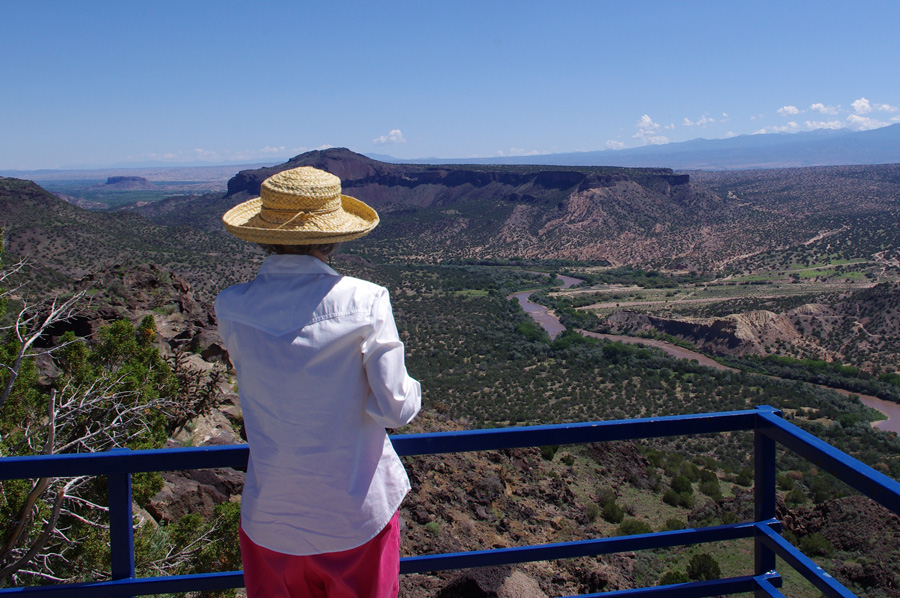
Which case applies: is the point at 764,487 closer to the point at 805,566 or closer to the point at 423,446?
the point at 805,566

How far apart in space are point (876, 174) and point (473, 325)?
129 metres

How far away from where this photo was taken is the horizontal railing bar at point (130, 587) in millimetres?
2268

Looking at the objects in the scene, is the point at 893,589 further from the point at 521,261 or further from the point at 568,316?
the point at 521,261

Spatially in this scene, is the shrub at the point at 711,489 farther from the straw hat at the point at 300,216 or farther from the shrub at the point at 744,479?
the straw hat at the point at 300,216

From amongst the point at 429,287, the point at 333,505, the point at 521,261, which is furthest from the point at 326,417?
the point at 521,261

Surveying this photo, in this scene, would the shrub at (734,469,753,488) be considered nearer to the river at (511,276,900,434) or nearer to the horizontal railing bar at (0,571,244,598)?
the river at (511,276,900,434)

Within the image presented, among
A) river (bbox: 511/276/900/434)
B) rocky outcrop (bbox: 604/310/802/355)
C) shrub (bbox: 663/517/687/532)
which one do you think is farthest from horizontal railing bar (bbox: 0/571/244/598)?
rocky outcrop (bbox: 604/310/802/355)

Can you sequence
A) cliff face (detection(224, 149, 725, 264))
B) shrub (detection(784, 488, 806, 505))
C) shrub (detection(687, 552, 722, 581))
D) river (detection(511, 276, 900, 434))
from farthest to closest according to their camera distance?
cliff face (detection(224, 149, 725, 264))
river (detection(511, 276, 900, 434))
shrub (detection(784, 488, 806, 505))
shrub (detection(687, 552, 722, 581))

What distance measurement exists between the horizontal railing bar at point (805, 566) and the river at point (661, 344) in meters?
30.0

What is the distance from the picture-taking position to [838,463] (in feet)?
6.70

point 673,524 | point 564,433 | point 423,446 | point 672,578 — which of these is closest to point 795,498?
point 673,524

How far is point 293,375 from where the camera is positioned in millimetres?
1744

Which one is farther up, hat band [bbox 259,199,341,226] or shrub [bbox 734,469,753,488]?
hat band [bbox 259,199,341,226]

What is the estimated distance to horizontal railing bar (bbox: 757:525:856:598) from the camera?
207 centimetres
